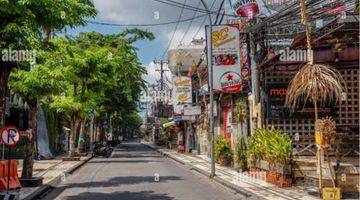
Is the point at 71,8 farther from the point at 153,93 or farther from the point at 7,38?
the point at 153,93

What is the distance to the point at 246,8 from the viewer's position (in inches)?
953

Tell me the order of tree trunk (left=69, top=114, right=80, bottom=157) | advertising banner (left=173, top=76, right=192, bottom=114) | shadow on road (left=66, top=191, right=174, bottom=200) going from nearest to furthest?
shadow on road (left=66, top=191, right=174, bottom=200), tree trunk (left=69, top=114, right=80, bottom=157), advertising banner (left=173, top=76, right=192, bottom=114)

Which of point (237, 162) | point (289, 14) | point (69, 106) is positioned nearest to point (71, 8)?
point (289, 14)

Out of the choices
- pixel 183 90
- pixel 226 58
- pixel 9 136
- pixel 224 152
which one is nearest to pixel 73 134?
pixel 183 90

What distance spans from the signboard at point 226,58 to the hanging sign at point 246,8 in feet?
2.90

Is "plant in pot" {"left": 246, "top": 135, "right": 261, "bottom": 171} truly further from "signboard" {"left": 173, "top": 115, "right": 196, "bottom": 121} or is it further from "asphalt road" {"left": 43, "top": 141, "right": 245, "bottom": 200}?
"signboard" {"left": 173, "top": 115, "right": 196, "bottom": 121}

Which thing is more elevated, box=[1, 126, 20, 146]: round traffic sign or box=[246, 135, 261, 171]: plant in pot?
box=[1, 126, 20, 146]: round traffic sign

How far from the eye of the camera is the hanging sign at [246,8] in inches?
944

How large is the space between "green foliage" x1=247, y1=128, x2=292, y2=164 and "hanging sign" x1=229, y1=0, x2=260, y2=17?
5.00 metres

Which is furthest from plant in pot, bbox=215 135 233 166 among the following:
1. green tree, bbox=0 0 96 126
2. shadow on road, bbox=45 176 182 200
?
green tree, bbox=0 0 96 126

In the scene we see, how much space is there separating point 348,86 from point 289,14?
6.16 meters

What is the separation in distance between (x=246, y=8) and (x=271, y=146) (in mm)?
6846

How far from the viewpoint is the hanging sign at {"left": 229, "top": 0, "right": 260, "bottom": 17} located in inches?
944

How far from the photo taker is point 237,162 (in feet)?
89.2
